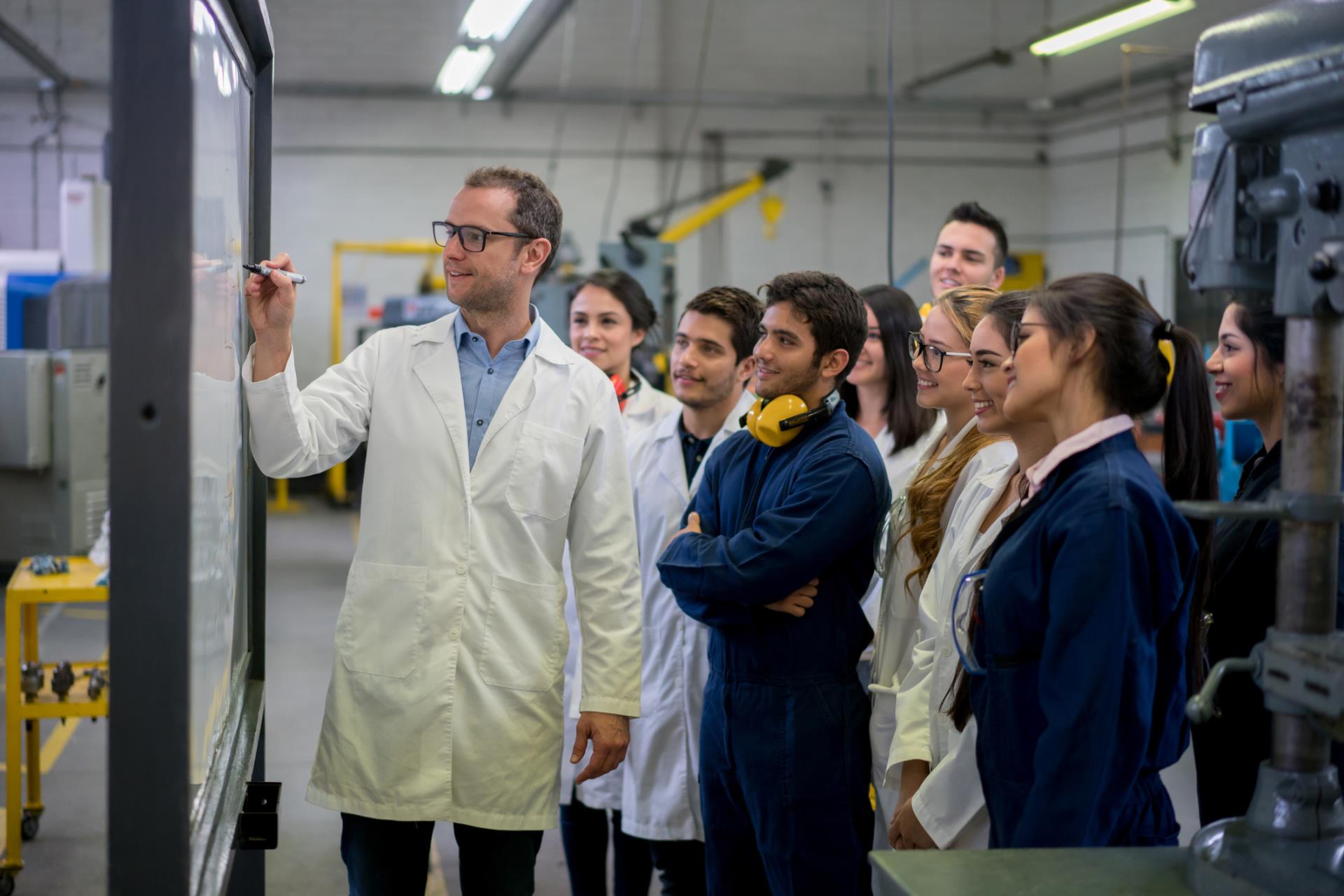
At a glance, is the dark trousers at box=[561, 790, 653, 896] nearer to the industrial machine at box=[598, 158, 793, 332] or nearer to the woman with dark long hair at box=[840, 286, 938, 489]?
the woman with dark long hair at box=[840, 286, 938, 489]

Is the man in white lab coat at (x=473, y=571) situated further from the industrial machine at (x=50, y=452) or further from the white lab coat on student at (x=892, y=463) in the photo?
the industrial machine at (x=50, y=452)

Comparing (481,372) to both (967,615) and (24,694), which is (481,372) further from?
(24,694)

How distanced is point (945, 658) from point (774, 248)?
9.19 metres

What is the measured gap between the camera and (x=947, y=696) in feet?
5.22

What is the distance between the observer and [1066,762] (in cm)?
120

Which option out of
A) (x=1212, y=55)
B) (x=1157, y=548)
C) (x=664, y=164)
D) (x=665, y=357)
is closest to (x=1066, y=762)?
(x=1157, y=548)

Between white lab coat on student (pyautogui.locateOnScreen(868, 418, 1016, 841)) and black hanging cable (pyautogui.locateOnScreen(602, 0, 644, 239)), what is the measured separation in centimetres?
745

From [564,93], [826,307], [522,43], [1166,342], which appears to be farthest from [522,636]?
[564,93]

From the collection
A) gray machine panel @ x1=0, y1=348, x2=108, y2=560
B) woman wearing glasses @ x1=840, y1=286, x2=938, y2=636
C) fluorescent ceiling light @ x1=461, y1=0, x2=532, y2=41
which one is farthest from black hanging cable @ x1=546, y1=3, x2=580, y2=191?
woman wearing glasses @ x1=840, y1=286, x2=938, y2=636

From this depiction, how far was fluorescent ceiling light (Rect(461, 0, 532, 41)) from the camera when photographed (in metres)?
5.50

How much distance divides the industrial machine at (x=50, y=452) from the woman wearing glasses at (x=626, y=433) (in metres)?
4.05

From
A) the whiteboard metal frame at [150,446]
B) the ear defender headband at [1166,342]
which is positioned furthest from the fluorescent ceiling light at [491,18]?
the whiteboard metal frame at [150,446]

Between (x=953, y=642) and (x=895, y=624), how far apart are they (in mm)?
296

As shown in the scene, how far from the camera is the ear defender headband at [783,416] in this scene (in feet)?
6.17
